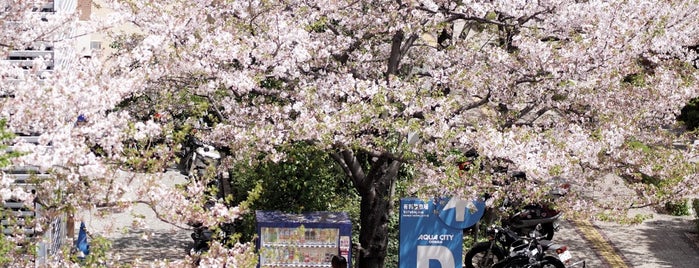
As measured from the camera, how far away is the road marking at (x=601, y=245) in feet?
58.8

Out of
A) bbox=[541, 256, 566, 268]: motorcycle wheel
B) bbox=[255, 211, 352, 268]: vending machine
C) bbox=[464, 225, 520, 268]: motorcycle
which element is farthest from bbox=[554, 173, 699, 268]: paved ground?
bbox=[255, 211, 352, 268]: vending machine

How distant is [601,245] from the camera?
61.9 feet

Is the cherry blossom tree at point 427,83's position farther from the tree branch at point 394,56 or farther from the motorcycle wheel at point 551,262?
the motorcycle wheel at point 551,262

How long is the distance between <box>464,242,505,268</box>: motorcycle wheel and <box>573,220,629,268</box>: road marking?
7.47ft

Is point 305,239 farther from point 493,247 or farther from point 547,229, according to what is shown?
point 547,229

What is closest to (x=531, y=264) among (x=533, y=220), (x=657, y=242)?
(x=533, y=220)

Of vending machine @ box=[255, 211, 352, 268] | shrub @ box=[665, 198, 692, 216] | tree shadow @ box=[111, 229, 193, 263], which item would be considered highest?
shrub @ box=[665, 198, 692, 216]

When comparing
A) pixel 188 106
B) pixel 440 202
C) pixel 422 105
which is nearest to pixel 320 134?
pixel 422 105

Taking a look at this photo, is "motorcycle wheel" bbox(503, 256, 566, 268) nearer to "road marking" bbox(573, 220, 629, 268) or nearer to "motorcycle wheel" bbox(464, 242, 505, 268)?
"motorcycle wheel" bbox(464, 242, 505, 268)

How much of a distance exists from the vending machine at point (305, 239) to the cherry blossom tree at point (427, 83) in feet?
2.84

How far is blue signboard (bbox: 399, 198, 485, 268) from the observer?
15.0 meters

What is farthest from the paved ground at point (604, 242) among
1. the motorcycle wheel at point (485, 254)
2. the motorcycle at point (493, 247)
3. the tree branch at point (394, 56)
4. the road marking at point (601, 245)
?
the tree branch at point (394, 56)

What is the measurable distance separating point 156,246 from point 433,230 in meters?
5.25

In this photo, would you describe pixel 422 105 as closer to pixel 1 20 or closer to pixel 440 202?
pixel 440 202
